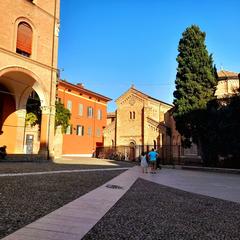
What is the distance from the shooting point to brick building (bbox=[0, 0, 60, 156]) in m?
22.7

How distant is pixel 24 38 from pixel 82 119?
22862mm

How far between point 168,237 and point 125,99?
4177 centimetres

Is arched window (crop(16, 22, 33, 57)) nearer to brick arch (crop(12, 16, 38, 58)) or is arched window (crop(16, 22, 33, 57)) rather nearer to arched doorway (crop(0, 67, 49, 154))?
brick arch (crop(12, 16, 38, 58))

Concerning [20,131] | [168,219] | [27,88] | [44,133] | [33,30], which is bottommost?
[168,219]

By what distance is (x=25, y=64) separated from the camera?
77.7ft

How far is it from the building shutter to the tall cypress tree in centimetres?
1328

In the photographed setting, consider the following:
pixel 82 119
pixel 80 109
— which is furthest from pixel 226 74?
pixel 82 119

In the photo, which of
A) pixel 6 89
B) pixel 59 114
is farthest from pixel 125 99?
pixel 6 89

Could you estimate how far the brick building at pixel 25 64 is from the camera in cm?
2273

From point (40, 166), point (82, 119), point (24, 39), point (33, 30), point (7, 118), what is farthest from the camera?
point (82, 119)

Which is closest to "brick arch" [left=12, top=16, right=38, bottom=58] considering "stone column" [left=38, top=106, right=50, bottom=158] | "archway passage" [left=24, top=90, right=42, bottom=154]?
"stone column" [left=38, top=106, right=50, bottom=158]

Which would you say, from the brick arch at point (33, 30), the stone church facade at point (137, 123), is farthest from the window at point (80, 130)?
the brick arch at point (33, 30)

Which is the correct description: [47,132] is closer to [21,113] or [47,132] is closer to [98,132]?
[21,113]

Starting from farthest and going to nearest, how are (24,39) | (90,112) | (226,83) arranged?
(90,112) < (226,83) < (24,39)
